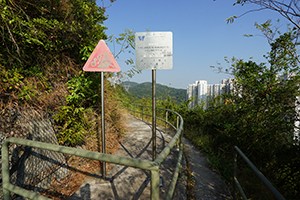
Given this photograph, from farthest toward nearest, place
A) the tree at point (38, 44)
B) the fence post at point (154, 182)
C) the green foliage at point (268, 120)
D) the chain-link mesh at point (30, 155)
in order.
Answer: the green foliage at point (268, 120) < the tree at point (38, 44) < the chain-link mesh at point (30, 155) < the fence post at point (154, 182)

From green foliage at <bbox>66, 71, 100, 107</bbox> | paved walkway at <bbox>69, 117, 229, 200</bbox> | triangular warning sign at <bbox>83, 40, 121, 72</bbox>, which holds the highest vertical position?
triangular warning sign at <bbox>83, 40, 121, 72</bbox>

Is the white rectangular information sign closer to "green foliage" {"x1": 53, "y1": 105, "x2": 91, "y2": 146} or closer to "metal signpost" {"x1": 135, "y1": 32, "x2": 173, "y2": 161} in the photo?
"metal signpost" {"x1": 135, "y1": 32, "x2": 173, "y2": 161}

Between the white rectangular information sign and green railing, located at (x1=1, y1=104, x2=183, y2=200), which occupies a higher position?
the white rectangular information sign

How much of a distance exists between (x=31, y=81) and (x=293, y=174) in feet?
17.9

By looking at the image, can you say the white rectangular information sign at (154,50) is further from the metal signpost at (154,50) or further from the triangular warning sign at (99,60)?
the triangular warning sign at (99,60)

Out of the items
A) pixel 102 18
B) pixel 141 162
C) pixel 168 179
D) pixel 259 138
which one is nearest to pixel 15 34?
pixel 102 18

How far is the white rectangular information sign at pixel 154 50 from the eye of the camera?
265 centimetres

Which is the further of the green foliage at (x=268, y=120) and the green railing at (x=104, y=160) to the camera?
the green foliage at (x=268, y=120)

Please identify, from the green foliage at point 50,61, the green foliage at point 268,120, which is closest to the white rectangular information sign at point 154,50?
the green foliage at point 50,61

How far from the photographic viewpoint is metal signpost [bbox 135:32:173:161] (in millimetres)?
2654

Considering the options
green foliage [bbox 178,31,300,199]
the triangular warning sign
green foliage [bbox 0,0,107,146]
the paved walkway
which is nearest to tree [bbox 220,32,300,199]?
green foliage [bbox 178,31,300,199]

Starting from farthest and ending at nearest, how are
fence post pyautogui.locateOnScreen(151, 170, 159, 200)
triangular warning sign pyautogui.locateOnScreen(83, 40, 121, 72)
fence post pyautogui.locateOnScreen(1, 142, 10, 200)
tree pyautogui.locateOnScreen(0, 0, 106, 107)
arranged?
triangular warning sign pyautogui.locateOnScreen(83, 40, 121, 72)
tree pyautogui.locateOnScreen(0, 0, 106, 107)
fence post pyautogui.locateOnScreen(1, 142, 10, 200)
fence post pyautogui.locateOnScreen(151, 170, 159, 200)

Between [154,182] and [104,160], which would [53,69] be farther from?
[154,182]

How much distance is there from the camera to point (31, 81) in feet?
9.89
